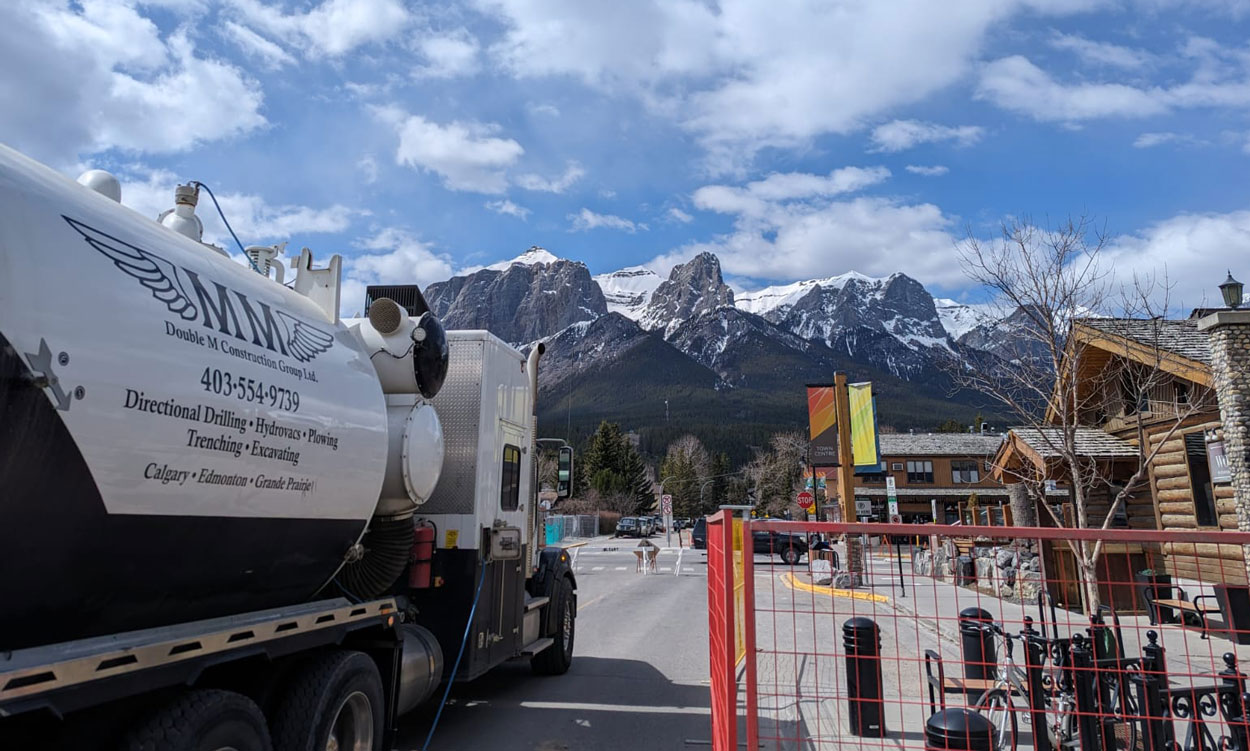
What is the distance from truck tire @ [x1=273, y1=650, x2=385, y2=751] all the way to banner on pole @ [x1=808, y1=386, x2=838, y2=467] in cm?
1805

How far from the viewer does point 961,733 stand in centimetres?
455

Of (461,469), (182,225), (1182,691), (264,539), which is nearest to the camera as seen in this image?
(264,539)

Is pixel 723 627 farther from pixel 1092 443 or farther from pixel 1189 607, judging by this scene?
pixel 1092 443

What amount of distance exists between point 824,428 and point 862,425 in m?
1.08

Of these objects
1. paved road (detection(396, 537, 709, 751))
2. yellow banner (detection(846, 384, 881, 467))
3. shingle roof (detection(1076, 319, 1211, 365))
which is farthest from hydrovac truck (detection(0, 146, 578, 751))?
yellow banner (detection(846, 384, 881, 467))

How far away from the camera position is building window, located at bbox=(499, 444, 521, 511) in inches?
276

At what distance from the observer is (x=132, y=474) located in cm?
292

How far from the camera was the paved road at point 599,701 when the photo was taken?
623 centimetres

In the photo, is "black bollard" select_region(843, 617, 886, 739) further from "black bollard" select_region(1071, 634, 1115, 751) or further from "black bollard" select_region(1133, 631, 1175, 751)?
"black bollard" select_region(1133, 631, 1175, 751)

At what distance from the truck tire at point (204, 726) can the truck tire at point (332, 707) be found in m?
0.29

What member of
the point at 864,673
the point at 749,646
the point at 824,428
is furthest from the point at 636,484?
the point at 749,646

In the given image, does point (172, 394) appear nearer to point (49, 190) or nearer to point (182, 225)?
point (49, 190)

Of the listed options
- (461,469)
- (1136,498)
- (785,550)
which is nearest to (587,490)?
(785,550)

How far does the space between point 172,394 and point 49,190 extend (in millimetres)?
891
